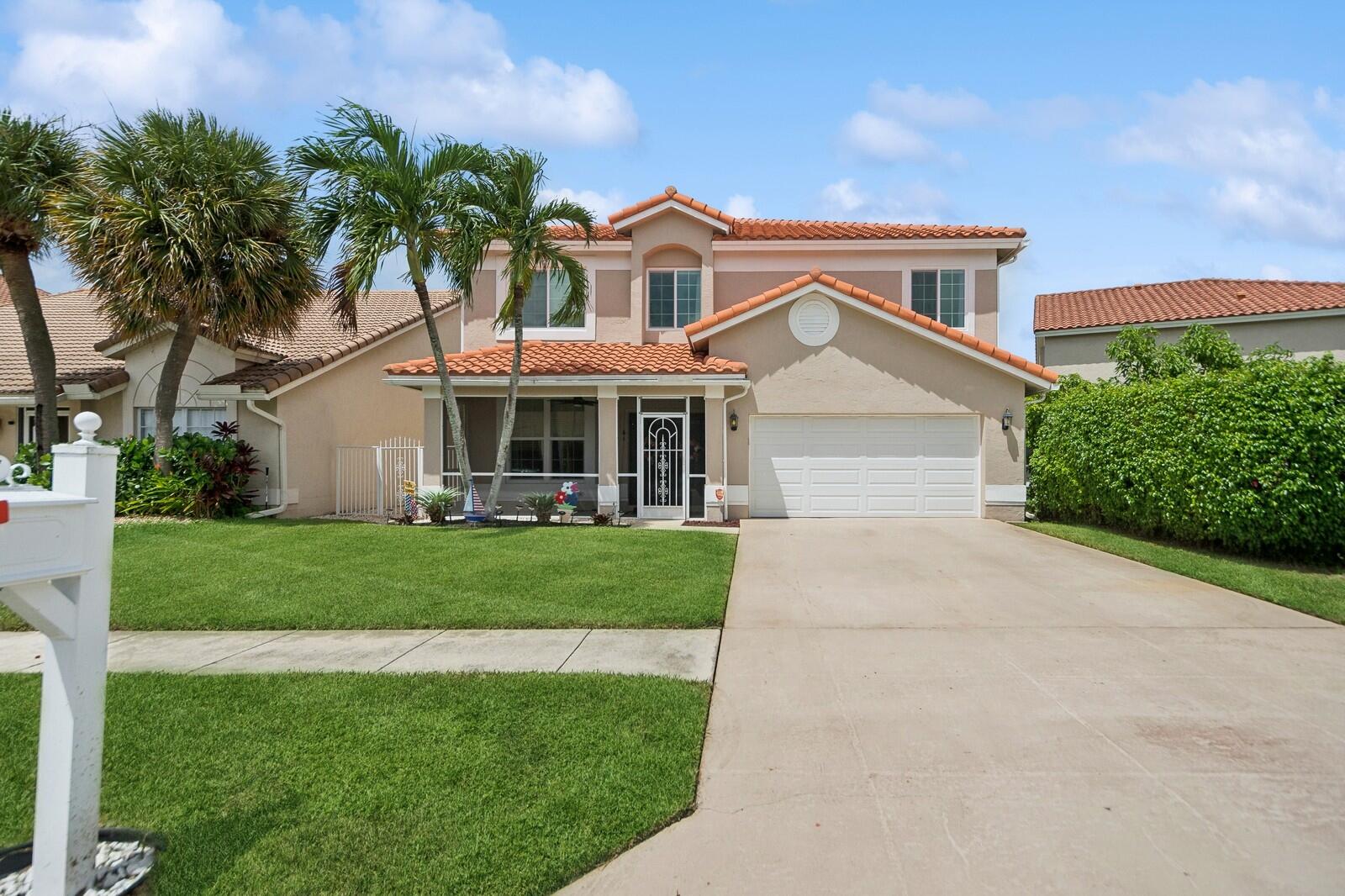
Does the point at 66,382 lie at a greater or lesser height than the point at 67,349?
lesser

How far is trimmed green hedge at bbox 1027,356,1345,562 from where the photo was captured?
1007 cm

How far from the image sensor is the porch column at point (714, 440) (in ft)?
53.0

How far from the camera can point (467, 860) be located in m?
3.58

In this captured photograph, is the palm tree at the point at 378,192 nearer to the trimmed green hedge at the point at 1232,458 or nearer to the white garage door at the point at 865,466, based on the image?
the white garage door at the point at 865,466

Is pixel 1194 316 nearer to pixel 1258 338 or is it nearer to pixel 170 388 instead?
pixel 1258 338

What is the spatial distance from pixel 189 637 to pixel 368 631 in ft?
5.39

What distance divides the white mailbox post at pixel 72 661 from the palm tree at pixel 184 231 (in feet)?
39.7

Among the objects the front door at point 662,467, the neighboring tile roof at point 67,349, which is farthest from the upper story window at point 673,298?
the neighboring tile roof at point 67,349

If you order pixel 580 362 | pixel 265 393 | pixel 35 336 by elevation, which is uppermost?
pixel 35 336

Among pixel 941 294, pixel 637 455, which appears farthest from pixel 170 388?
pixel 941 294

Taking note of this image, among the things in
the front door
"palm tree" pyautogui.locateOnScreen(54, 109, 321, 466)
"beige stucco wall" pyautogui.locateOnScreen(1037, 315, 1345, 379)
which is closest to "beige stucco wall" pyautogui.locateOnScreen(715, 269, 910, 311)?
the front door

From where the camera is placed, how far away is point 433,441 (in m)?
16.7

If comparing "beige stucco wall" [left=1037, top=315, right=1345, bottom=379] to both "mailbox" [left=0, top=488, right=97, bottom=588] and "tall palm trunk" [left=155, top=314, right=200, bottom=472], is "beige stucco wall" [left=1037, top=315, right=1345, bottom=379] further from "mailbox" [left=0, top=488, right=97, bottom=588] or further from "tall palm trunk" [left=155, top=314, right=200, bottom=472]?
"mailbox" [left=0, top=488, right=97, bottom=588]

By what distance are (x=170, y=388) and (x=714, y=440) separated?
35.2ft
